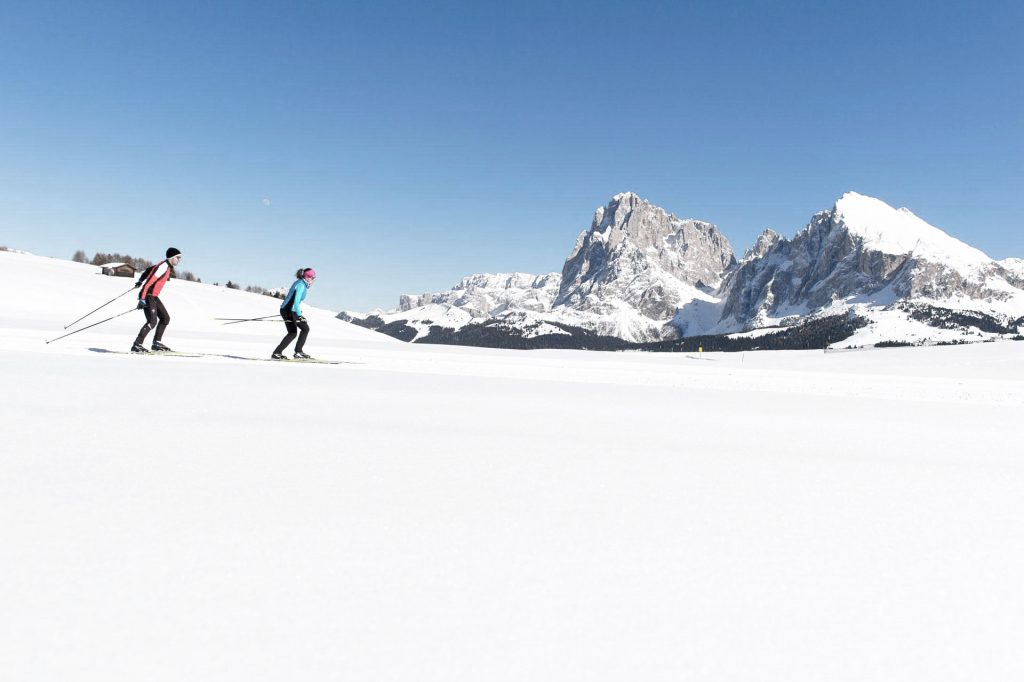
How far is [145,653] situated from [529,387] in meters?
8.32

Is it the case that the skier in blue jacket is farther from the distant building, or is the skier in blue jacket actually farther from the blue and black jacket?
the distant building

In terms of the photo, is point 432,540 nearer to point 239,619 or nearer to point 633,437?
point 239,619

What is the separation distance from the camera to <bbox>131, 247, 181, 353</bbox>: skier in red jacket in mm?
13477

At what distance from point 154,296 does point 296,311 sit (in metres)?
3.35

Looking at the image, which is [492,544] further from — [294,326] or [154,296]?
[154,296]

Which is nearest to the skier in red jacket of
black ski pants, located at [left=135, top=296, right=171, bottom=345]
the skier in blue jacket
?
black ski pants, located at [left=135, top=296, right=171, bottom=345]

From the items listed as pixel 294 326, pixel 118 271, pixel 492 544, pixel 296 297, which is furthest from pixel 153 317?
pixel 118 271

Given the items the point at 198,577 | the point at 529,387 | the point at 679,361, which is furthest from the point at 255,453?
the point at 679,361

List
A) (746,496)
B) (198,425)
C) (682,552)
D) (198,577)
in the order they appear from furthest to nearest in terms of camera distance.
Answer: (198,425) → (746,496) → (682,552) → (198,577)

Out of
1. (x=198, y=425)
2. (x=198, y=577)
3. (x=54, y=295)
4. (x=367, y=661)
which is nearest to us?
(x=367, y=661)

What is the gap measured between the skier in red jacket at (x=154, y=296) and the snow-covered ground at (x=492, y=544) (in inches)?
282

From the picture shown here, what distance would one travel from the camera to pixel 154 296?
13.7 metres

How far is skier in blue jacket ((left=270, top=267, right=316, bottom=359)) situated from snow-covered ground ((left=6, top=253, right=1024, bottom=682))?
711cm

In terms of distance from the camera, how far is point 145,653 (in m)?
2.15
